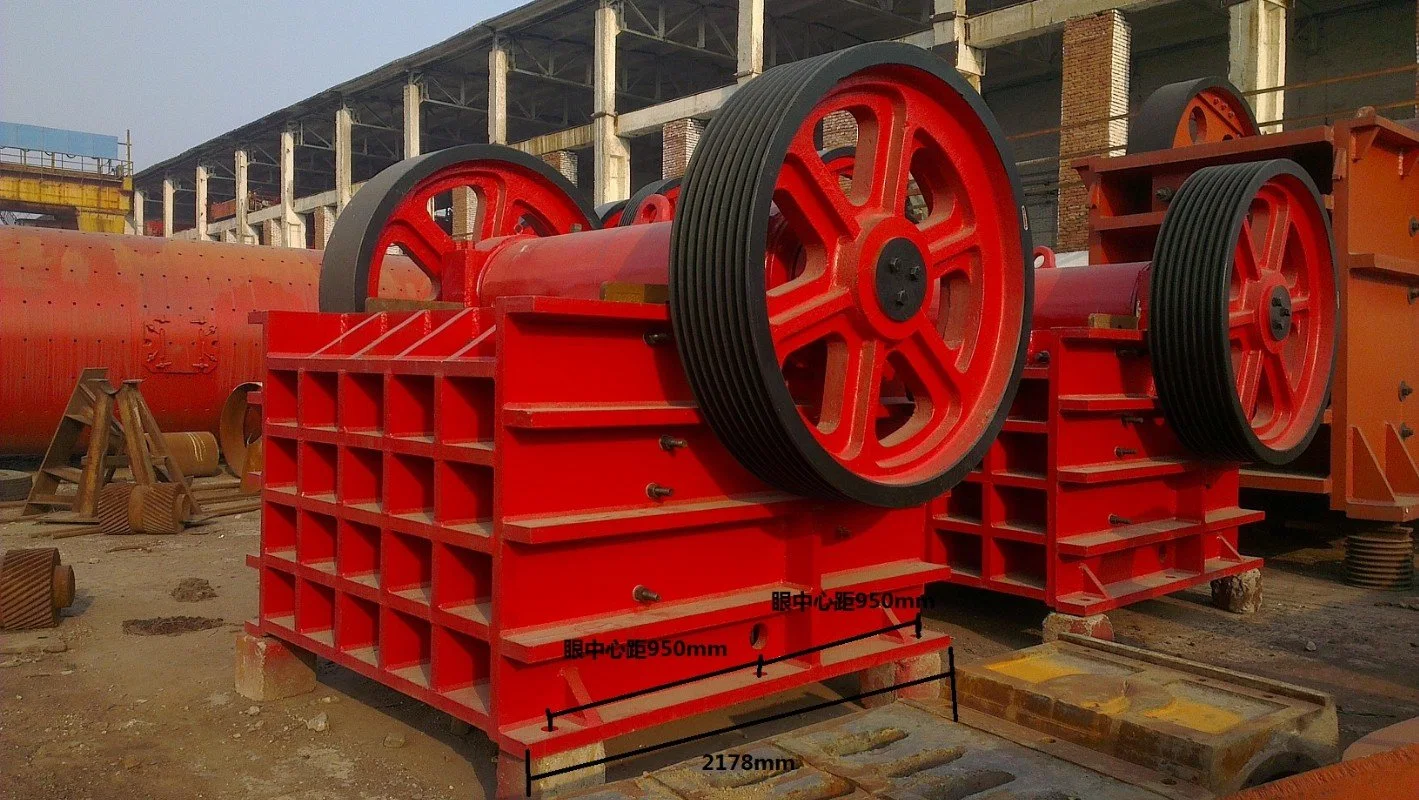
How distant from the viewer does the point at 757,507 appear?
3.28 meters

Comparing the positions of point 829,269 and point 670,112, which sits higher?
point 670,112

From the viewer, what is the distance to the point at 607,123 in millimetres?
21016

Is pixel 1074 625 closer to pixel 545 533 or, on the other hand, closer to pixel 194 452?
pixel 545 533

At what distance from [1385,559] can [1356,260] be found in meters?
1.64

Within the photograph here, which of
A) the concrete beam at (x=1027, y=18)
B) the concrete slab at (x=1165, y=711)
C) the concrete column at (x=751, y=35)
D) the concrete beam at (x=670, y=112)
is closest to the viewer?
the concrete slab at (x=1165, y=711)

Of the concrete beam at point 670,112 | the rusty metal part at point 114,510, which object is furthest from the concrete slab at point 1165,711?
the concrete beam at point 670,112

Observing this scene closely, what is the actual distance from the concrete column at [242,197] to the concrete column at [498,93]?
1322 cm

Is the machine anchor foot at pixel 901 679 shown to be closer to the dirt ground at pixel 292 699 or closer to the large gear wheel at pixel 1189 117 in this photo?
the dirt ground at pixel 292 699

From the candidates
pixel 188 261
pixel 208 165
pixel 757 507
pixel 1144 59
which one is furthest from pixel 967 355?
pixel 208 165

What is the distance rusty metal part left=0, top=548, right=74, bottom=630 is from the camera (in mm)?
4988

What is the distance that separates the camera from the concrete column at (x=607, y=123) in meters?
20.5

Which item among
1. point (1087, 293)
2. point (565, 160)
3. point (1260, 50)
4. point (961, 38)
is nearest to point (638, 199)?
point (1087, 293)

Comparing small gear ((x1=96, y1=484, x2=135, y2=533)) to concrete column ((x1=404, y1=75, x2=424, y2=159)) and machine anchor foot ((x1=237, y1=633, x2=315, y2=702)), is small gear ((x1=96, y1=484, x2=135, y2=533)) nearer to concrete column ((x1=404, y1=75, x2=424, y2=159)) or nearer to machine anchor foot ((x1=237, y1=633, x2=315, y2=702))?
machine anchor foot ((x1=237, y1=633, x2=315, y2=702))

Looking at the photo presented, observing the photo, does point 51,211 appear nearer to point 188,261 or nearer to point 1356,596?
point 188,261
